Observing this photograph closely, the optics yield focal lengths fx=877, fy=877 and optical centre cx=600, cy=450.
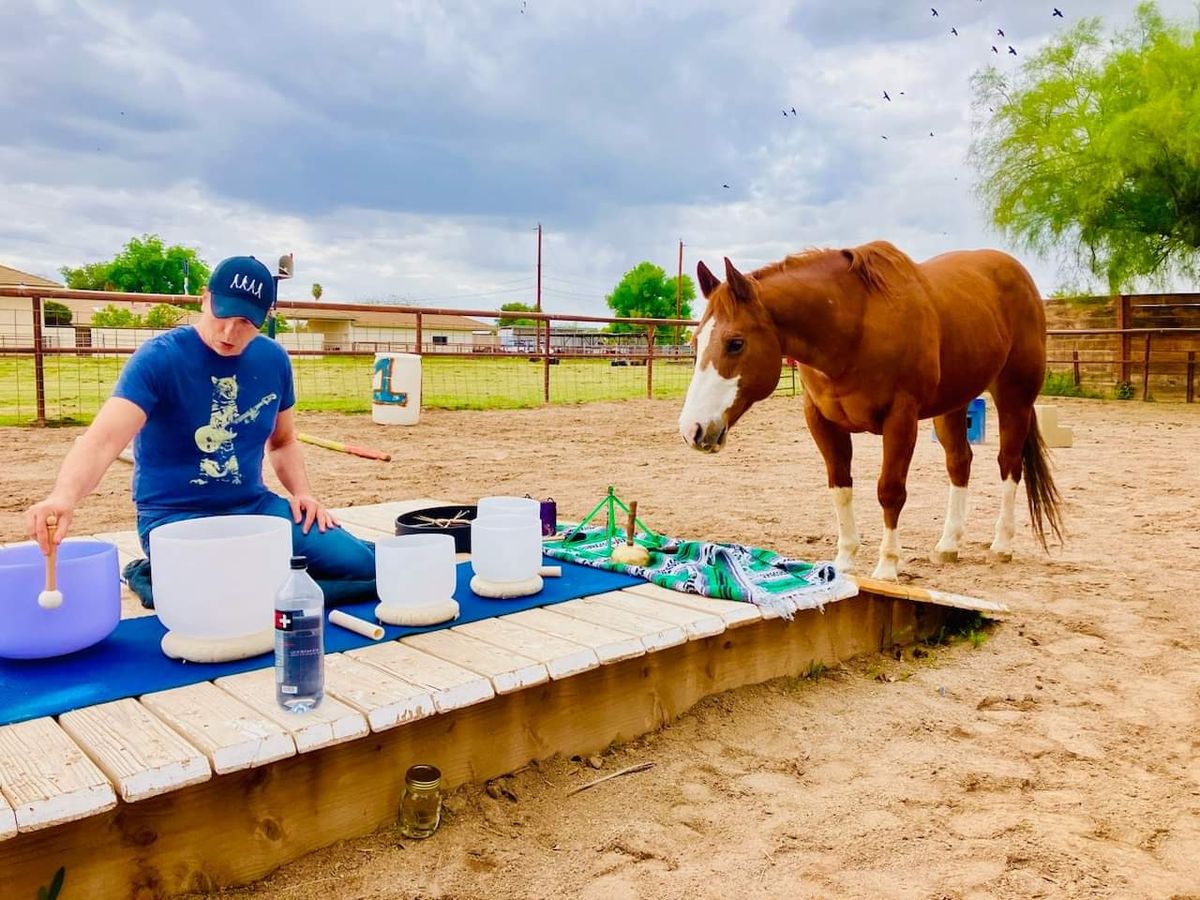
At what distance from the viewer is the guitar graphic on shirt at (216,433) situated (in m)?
2.25

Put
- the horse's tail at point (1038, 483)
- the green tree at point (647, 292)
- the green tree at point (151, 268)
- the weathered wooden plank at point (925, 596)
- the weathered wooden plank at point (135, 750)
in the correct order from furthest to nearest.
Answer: the green tree at point (647, 292), the green tree at point (151, 268), the horse's tail at point (1038, 483), the weathered wooden plank at point (925, 596), the weathered wooden plank at point (135, 750)

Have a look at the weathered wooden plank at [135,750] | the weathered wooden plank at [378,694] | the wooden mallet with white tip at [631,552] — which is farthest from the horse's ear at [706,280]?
the weathered wooden plank at [135,750]

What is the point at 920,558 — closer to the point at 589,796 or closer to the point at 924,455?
the point at 589,796

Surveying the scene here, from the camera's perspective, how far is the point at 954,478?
4383 mm

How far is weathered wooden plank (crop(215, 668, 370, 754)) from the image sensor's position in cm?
163

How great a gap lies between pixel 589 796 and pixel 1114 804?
1204mm

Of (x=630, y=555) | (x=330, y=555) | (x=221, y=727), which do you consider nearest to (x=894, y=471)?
(x=630, y=555)

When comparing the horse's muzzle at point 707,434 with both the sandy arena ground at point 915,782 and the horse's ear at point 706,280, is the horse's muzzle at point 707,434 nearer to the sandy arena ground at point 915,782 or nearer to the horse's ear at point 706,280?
the horse's ear at point 706,280

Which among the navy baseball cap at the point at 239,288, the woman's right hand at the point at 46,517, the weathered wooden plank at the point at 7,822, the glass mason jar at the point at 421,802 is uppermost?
the navy baseball cap at the point at 239,288

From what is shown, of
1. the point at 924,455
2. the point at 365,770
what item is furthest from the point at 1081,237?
the point at 365,770

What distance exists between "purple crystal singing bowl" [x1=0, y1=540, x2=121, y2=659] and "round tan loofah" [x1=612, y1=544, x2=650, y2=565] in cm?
157

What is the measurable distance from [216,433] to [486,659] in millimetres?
936

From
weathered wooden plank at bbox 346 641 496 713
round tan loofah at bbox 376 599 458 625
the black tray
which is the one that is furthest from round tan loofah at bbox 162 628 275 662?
the black tray

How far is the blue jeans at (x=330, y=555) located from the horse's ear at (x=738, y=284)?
5.28 feet
